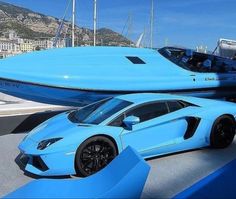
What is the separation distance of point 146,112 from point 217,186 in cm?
259

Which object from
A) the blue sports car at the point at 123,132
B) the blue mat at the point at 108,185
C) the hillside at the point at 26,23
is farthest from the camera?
the hillside at the point at 26,23

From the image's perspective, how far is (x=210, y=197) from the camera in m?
3.55

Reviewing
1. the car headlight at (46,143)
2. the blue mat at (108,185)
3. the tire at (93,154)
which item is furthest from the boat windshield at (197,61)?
the blue mat at (108,185)

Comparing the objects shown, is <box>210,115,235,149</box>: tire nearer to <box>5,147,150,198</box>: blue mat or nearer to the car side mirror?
the car side mirror

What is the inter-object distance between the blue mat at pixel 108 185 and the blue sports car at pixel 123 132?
1756 mm

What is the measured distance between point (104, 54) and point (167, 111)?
3861 millimetres

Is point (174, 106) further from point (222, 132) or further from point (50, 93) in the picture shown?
point (50, 93)

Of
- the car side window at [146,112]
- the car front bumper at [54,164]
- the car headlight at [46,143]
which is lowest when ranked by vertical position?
the car front bumper at [54,164]

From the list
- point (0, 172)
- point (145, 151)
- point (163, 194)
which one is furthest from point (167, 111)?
point (0, 172)

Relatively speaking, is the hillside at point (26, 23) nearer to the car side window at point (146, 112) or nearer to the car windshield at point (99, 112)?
the car windshield at point (99, 112)

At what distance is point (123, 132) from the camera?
5.76 m

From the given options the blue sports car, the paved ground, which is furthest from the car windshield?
the paved ground

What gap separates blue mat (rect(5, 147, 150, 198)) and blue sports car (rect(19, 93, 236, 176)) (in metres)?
1.76

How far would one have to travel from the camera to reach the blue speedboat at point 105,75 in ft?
29.0
